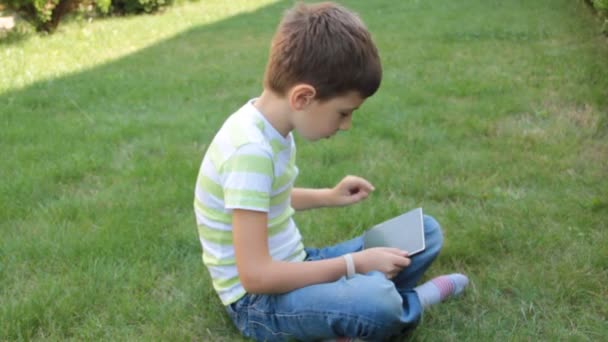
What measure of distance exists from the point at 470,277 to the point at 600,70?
334cm

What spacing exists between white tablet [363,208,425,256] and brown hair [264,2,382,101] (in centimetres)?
55

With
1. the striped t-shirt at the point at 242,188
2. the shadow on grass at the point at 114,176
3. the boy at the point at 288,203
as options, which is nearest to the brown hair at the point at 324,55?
the boy at the point at 288,203

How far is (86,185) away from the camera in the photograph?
3.41m

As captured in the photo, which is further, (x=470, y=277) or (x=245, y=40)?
(x=245, y=40)

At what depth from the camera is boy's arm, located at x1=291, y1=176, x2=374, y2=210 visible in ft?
7.48

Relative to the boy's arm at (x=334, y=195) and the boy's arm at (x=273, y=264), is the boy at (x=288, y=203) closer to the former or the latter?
the boy's arm at (x=273, y=264)

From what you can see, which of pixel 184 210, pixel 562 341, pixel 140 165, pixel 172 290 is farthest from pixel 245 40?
pixel 562 341

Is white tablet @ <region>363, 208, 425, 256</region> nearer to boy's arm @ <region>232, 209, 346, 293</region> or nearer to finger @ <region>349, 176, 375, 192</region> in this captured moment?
finger @ <region>349, 176, 375, 192</region>

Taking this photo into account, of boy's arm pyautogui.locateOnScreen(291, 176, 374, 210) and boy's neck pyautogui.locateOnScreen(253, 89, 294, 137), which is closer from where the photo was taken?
boy's neck pyautogui.locateOnScreen(253, 89, 294, 137)

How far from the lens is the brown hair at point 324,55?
1.77m

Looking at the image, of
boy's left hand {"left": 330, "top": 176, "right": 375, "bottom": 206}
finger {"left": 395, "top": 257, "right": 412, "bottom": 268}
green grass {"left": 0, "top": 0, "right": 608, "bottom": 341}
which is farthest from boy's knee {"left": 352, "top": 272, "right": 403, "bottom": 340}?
boy's left hand {"left": 330, "top": 176, "right": 375, "bottom": 206}

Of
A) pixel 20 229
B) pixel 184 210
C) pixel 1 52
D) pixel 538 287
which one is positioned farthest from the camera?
pixel 1 52

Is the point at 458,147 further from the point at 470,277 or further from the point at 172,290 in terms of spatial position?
the point at 172,290

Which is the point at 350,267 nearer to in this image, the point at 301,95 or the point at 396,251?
the point at 396,251
